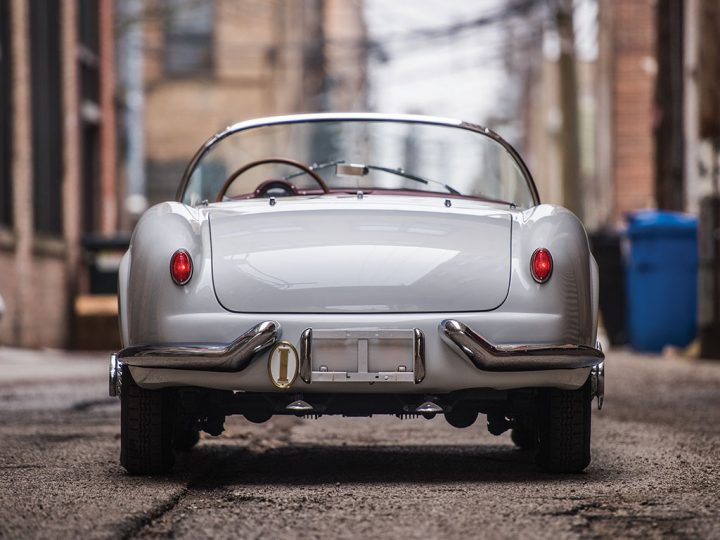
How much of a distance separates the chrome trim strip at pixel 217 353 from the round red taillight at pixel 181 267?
23 cm

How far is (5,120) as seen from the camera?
55.0 ft

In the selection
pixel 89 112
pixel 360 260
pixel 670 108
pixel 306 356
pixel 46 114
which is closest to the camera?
pixel 306 356

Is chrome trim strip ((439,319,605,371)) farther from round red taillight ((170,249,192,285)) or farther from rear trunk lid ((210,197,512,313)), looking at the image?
round red taillight ((170,249,192,285))

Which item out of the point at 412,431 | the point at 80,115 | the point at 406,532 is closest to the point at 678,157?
the point at 80,115

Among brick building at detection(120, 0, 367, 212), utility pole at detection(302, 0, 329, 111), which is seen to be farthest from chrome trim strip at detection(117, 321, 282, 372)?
brick building at detection(120, 0, 367, 212)

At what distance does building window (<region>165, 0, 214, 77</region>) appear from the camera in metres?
46.8

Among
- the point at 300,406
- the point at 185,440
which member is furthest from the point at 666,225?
the point at 300,406

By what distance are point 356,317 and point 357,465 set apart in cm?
102

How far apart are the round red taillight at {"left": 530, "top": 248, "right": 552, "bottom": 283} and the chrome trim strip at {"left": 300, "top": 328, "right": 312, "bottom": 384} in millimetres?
787

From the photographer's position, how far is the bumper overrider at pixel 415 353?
4887 millimetres

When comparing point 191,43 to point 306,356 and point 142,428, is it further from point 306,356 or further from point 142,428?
point 306,356

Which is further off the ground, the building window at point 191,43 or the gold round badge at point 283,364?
the building window at point 191,43

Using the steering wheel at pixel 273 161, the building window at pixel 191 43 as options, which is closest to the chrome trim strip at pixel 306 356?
the steering wheel at pixel 273 161

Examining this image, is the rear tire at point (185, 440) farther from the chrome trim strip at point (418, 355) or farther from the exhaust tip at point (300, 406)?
the chrome trim strip at point (418, 355)
